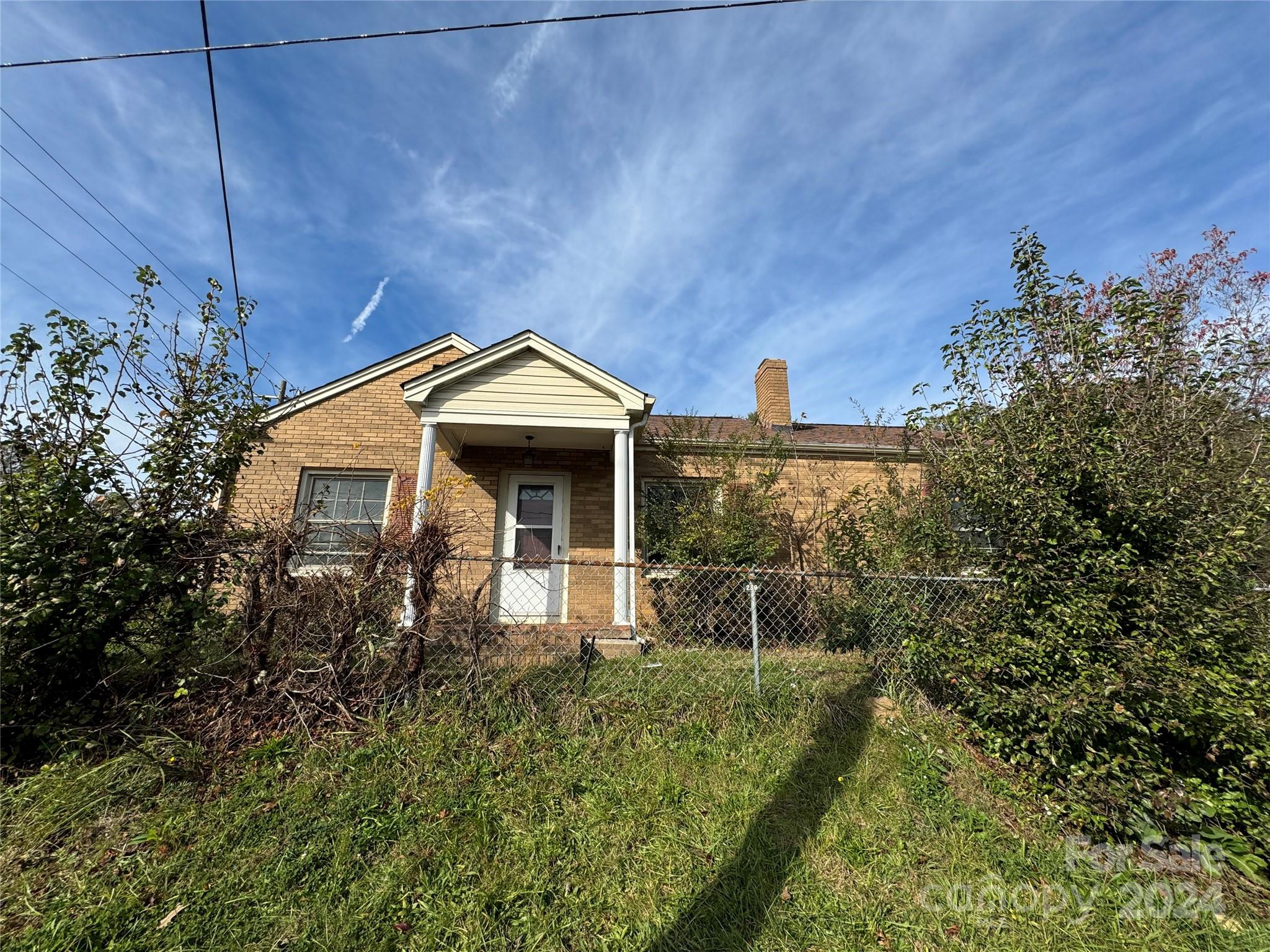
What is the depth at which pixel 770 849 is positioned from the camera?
2.90m

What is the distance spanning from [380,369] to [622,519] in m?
5.32

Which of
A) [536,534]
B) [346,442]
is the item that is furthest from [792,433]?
[346,442]

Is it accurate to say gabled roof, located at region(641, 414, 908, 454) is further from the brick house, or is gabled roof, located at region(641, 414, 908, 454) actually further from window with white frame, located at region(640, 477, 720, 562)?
window with white frame, located at region(640, 477, 720, 562)

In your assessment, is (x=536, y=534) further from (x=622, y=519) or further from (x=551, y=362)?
(x=551, y=362)

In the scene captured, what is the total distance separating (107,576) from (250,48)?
165 inches

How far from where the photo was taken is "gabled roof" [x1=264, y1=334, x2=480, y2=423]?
8.96m

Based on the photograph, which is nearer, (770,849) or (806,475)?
(770,849)

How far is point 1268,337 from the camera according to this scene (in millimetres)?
8523

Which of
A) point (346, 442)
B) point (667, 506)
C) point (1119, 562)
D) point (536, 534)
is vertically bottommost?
point (1119, 562)

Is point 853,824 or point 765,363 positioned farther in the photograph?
point 765,363

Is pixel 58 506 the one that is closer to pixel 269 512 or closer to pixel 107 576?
pixel 107 576

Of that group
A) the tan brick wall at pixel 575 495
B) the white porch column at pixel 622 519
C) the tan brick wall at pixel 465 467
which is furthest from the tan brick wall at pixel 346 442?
the white porch column at pixel 622 519

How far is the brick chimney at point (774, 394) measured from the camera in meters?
11.3

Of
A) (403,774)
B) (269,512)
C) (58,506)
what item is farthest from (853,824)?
(58,506)
